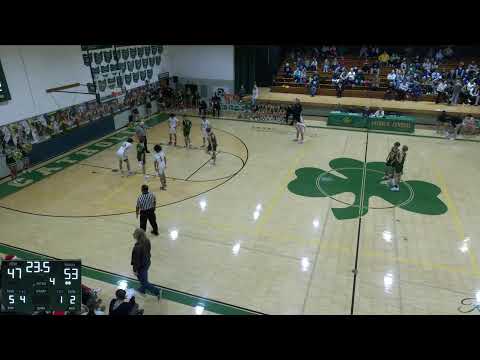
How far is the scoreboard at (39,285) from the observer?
510 centimetres

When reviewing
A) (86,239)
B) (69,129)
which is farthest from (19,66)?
(86,239)

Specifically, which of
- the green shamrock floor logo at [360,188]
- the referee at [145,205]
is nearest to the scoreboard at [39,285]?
the referee at [145,205]

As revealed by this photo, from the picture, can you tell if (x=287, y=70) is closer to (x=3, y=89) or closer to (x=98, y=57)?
(x=98, y=57)

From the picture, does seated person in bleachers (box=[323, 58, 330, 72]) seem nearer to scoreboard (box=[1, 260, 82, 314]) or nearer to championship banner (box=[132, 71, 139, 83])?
championship banner (box=[132, 71, 139, 83])

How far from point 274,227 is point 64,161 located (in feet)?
33.4

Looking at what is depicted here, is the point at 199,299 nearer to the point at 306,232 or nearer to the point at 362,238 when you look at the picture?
the point at 306,232

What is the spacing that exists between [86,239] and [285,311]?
19.0 feet

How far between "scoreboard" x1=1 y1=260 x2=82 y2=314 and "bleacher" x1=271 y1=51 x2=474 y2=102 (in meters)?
22.0

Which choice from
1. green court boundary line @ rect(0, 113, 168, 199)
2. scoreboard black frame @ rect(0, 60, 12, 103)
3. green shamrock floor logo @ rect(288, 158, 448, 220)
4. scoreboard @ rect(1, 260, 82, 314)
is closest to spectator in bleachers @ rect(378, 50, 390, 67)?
green shamrock floor logo @ rect(288, 158, 448, 220)

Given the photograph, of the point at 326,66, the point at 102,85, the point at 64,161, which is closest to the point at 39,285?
the point at 64,161

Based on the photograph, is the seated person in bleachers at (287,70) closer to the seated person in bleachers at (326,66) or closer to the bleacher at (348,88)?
the bleacher at (348,88)

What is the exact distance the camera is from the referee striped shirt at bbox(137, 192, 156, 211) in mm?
9047

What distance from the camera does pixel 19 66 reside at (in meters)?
14.5
